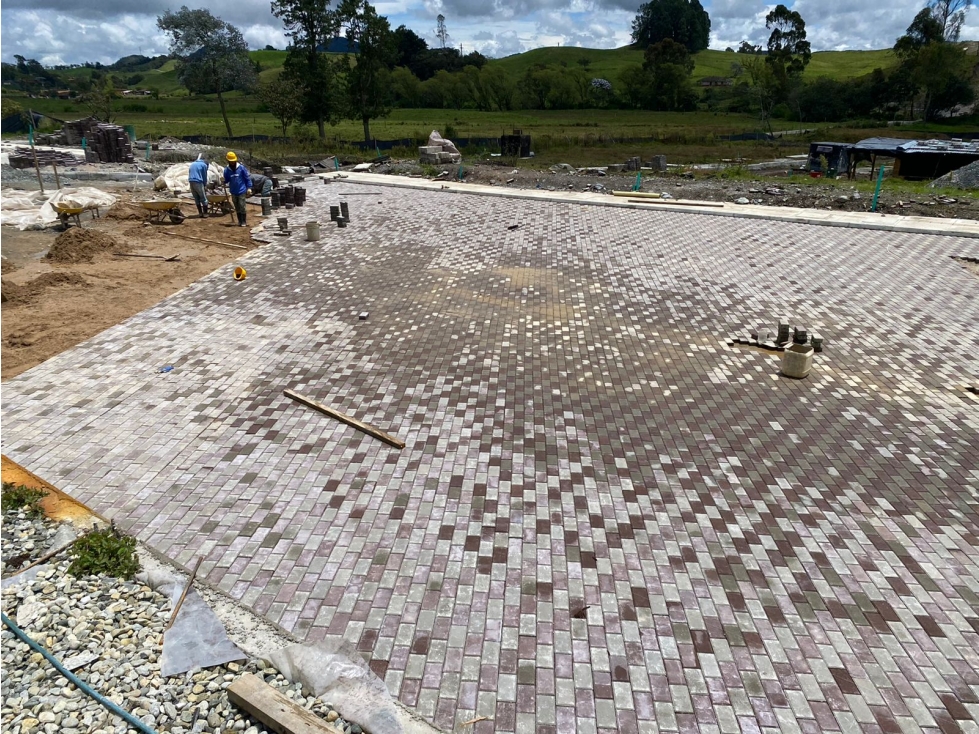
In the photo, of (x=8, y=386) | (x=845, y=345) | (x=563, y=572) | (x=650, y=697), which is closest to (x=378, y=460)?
(x=563, y=572)

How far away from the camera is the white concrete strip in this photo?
1421 centimetres

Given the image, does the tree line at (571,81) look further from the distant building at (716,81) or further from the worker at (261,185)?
the worker at (261,185)

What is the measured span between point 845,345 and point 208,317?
961 cm

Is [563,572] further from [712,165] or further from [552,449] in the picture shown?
[712,165]

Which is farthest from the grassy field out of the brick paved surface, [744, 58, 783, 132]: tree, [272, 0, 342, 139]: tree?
the brick paved surface

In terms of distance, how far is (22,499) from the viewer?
17.2 feet

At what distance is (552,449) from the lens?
6180 millimetres

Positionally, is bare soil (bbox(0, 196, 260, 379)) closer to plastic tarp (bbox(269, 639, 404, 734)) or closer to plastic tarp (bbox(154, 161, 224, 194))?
plastic tarp (bbox(154, 161, 224, 194))

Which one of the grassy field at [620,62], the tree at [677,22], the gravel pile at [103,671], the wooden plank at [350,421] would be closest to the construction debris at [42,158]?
the wooden plank at [350,421]

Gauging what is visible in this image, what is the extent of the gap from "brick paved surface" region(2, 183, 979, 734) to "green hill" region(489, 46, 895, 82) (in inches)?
3814

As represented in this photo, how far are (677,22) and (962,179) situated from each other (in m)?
114

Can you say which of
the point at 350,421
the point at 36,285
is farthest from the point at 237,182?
the point at 350,421

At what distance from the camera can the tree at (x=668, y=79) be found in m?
78.5

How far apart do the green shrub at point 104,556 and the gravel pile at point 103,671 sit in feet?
0.23
